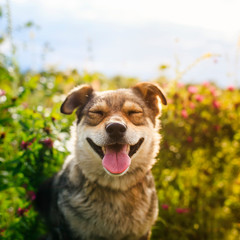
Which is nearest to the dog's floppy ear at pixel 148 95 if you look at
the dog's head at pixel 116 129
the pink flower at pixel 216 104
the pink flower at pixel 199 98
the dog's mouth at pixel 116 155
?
the dog's head at pixel 116 129

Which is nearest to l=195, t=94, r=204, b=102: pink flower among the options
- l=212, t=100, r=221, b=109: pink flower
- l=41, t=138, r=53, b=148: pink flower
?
l=212, t=100, r=221, b=109: pink flower

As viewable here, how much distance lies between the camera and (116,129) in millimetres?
2742

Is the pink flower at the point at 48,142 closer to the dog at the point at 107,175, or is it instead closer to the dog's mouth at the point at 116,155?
the dog at the point at 107,175

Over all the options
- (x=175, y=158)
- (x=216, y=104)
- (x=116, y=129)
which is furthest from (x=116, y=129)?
(x=216, y=104)

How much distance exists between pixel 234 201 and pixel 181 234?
87 cm

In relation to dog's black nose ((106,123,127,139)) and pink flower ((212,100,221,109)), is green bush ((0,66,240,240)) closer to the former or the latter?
pink flower ((212,100,221,109))

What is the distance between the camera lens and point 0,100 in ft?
10.9

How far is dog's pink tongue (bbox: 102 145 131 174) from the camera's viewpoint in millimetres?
2811

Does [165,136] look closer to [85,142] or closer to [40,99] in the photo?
[85,142]

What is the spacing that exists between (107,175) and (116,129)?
2.12 ft

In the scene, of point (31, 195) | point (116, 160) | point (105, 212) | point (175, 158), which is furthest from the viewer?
point (175, 158)

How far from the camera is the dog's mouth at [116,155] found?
2812mm

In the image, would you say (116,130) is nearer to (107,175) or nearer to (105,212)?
(107,175)

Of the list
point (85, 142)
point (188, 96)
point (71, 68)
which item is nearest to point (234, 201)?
point (188, 96)
